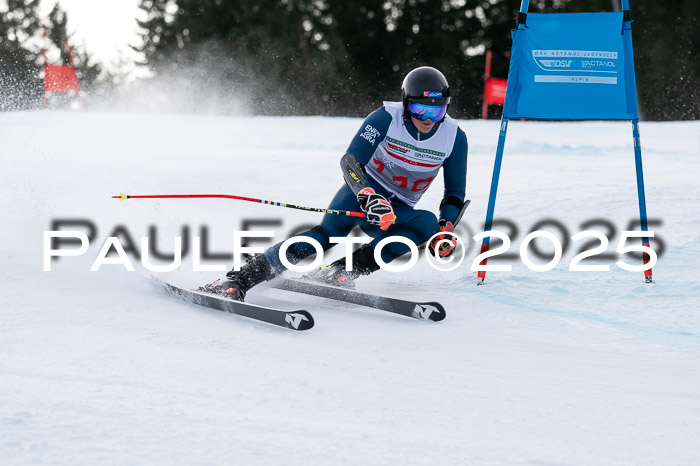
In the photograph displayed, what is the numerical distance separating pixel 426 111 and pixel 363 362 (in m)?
1.44

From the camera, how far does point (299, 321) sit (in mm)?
2922

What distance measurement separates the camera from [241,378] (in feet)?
7.44

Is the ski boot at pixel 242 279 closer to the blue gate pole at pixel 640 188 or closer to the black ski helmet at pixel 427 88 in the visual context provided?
the black ski helmet at pixel 427 88

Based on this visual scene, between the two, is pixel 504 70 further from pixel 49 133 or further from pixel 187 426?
pixel 187 426

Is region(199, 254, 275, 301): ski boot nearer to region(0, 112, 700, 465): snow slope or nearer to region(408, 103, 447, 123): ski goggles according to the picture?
region(0, 112, 700, 465): snow slope

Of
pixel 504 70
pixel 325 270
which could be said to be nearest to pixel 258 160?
pixel 325 270

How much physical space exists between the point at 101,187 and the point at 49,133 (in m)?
3.49

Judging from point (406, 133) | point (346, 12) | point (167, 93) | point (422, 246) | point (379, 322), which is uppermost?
point (346, 12)

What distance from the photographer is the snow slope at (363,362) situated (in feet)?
5.95

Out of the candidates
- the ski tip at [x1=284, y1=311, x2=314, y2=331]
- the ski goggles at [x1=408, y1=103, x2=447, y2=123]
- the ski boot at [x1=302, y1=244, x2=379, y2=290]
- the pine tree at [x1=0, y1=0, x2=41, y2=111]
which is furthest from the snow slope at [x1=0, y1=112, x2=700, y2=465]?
the pine tree at [x1=0, y1=0, x2=41, y2=111]

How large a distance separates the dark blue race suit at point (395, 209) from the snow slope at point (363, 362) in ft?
0.92

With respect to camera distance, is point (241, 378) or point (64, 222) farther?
point (64, 222)

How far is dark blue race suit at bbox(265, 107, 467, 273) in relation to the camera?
359 cm

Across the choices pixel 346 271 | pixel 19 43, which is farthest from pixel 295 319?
pixel 19 43
